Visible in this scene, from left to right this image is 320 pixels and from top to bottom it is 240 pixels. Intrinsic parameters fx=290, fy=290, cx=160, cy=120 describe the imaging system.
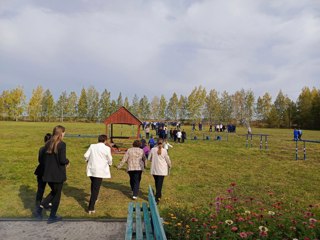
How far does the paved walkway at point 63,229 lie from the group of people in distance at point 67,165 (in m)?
0.33

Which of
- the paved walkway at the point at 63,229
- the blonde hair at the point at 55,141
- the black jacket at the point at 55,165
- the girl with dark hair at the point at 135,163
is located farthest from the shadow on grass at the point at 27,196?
the girl with dark hair at the point at 135,163

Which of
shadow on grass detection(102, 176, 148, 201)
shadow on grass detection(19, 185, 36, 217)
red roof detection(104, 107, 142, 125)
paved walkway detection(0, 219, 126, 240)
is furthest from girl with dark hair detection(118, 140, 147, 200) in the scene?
red roof detection(104, 107, 142, 125)

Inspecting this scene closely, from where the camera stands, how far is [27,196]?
26.5 feet

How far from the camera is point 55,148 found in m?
5.71

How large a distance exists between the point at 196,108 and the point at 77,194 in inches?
3189

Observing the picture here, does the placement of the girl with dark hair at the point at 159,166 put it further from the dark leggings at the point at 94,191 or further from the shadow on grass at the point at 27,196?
the shadow on grass at the point at 27,196

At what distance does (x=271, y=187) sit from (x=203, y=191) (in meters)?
2.57

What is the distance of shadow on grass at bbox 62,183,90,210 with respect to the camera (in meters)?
7.53

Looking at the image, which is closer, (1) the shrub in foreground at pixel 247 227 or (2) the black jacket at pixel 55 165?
(1) the shrub in foreground at pixel 247 227

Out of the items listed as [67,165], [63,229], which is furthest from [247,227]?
[67,165]

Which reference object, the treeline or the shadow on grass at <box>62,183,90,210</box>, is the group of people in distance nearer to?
the shadow on grass at <box>62,183,90,210</box>

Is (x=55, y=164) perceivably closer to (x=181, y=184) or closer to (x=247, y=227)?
(x=247, y=227)

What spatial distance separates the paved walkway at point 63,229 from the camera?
4.92m

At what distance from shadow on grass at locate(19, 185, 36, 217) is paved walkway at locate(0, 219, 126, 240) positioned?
1380 mm
